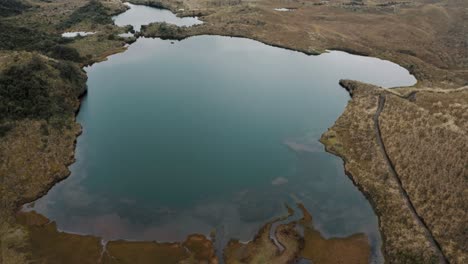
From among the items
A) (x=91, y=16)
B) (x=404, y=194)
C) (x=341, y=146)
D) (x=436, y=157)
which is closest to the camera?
(x=404, y=194)

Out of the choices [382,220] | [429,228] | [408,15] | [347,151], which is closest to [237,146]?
[347,151]

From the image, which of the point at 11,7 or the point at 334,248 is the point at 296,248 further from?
the point at 11,7

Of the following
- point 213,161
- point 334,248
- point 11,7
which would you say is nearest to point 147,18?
point 11,7

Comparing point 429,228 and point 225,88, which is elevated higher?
point 225,88

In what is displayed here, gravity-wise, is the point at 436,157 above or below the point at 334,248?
above

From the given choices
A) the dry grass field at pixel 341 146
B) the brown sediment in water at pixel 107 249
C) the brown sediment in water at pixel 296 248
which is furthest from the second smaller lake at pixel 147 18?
the brown sediment in water at pixel 296 248

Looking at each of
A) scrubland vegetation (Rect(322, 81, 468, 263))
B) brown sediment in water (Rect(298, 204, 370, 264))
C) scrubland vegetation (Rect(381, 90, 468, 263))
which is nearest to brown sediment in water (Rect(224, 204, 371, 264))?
brown sediment in water (Rect(298, 204, 370, 264))

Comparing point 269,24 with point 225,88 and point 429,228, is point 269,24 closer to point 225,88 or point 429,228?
point 225,88

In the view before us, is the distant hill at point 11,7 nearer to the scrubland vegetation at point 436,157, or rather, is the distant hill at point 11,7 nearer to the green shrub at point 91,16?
the green shrub at point 91,16
